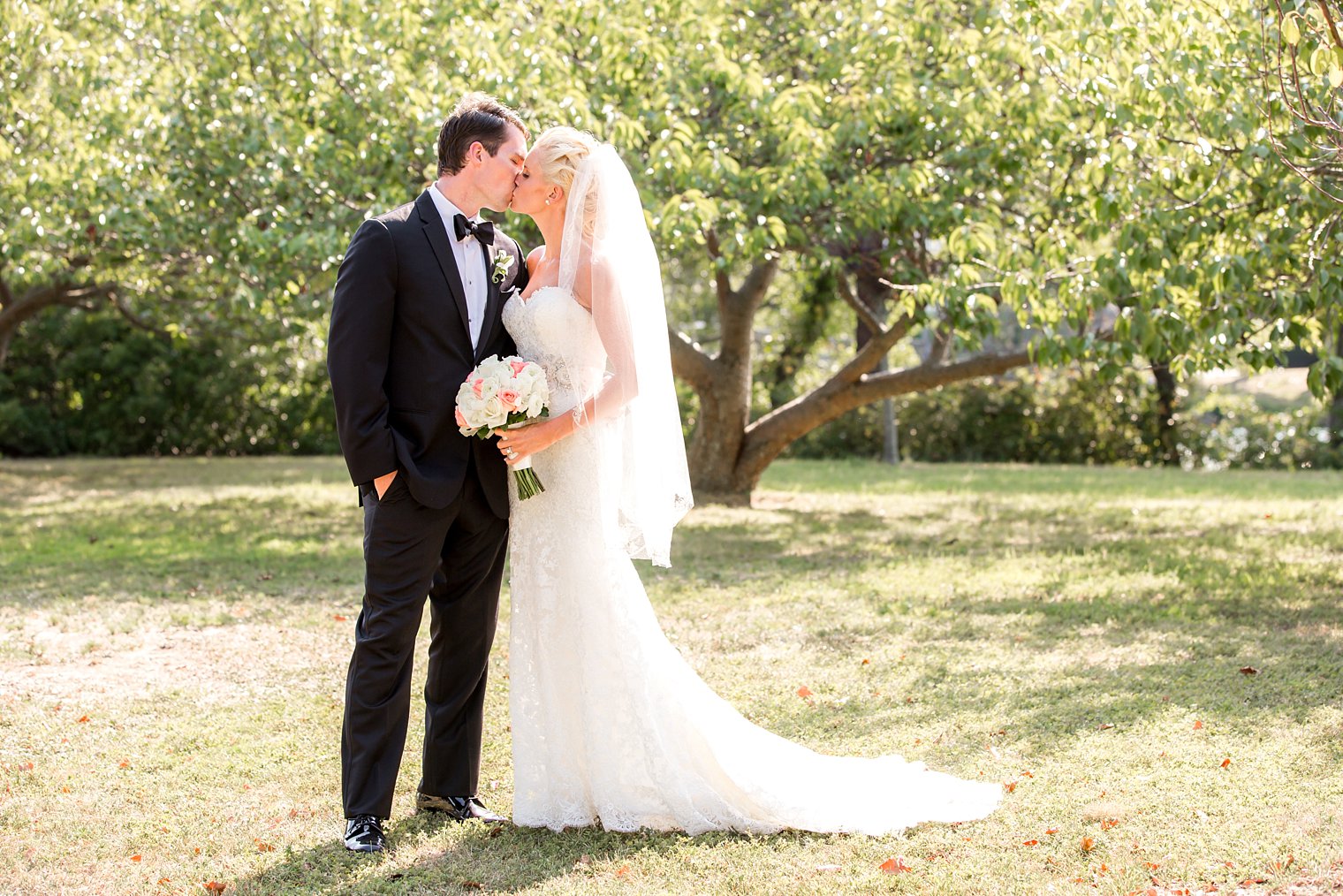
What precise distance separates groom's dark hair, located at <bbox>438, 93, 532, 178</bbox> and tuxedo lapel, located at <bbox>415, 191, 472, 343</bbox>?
0.50 feet

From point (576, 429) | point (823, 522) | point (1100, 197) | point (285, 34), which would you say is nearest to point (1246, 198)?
point (1100, 197)

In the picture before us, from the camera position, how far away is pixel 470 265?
163 inches

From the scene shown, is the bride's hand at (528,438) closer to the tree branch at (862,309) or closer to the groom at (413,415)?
the groom at (413,415)

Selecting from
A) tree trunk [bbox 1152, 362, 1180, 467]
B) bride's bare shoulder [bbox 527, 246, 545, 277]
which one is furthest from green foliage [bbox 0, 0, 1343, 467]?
tree trunk [bbox 1152, 362, 1180, 467]

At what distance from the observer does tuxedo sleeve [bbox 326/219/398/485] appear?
12.5ft

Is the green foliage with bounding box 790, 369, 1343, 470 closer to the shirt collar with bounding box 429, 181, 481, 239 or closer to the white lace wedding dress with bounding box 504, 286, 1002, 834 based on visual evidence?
the white lace wedding dress with bounding box 504, 286, 1002, 834

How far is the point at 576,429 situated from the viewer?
4.18m

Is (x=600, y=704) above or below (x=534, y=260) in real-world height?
below

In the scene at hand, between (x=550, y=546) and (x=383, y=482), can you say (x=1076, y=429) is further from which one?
(x=383, y=482)

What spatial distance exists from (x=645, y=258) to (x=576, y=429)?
622 millimetres

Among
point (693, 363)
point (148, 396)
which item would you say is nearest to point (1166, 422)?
point (693, 363)

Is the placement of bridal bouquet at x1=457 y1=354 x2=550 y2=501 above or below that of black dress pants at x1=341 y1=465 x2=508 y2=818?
above

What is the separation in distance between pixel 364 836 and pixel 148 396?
18.9 metres

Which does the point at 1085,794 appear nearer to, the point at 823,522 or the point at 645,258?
the point at 645,258
